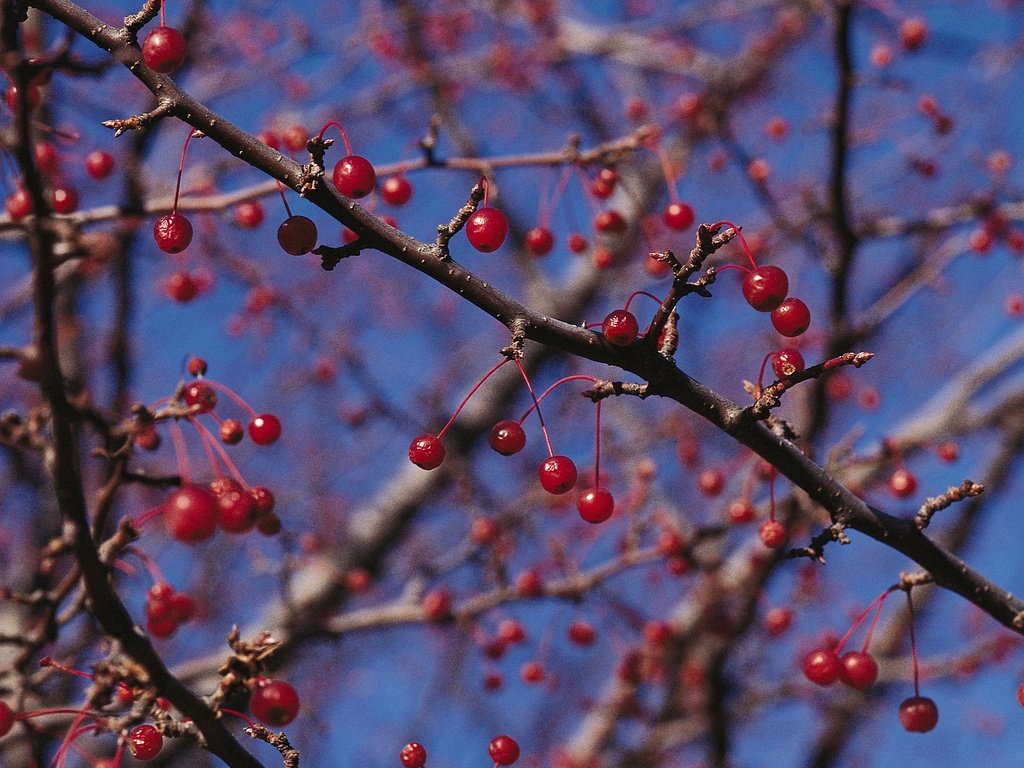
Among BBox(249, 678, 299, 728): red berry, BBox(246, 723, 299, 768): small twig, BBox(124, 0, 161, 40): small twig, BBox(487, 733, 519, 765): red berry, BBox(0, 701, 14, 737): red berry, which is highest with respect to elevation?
BBox(124, 0, 161, 40): small twig

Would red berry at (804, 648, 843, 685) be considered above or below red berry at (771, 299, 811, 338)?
below

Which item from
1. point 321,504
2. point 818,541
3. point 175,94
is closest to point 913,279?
point 818,541

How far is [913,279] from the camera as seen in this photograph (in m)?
4.74

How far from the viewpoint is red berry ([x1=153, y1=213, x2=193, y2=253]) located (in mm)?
2016

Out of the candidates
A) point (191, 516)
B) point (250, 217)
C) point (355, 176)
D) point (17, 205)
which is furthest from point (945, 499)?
point (17, 205)

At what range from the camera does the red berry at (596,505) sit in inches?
91.0

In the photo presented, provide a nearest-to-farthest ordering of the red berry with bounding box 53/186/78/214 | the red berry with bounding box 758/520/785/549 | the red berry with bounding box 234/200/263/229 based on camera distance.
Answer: the red berry with bounding box 758/520/785/549 → the red berry with bounding box 53/186/78/214 → the red berry with bounding box 234/200/263/229

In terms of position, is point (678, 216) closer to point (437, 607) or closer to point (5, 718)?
point (437, 607)

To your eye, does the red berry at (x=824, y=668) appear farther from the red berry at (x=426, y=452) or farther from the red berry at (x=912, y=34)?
the red berry at (x=912, y=34)

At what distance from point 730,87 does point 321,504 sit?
19.4 feet

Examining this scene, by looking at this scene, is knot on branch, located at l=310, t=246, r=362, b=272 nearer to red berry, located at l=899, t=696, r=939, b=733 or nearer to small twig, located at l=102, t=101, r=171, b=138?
small twig, located at l=102, t=101, r=171, b=138

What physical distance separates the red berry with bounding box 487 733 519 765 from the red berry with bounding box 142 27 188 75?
5.99 feet

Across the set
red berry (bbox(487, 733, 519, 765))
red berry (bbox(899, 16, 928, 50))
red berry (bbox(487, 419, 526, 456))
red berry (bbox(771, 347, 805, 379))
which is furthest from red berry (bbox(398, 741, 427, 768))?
red berry (bbox(899, 16, 928, 50))

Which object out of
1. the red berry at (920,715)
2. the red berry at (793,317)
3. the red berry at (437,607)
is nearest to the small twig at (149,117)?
the red berry at (793,317)
